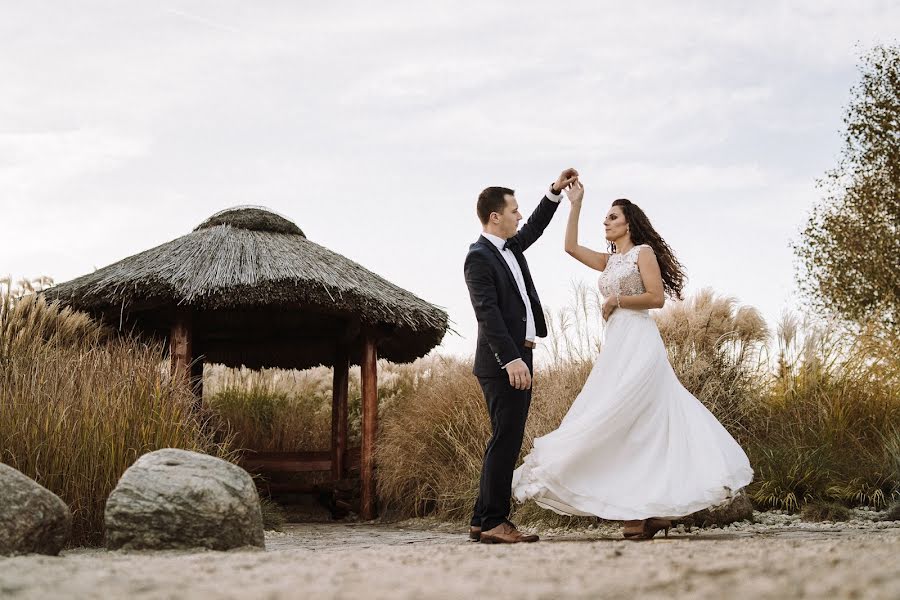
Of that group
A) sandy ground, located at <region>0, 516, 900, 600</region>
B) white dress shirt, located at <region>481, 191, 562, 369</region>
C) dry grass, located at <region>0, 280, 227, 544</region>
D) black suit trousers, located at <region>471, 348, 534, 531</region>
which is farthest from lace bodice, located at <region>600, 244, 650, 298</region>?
dry grass, located at <region>0, 280, 227, 544</region>

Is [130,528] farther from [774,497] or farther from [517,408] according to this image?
[774,497]

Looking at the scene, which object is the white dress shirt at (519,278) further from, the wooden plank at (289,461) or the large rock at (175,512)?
the wooden plank at (289,461)

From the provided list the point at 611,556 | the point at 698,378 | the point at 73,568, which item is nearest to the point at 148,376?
the point at 73,568

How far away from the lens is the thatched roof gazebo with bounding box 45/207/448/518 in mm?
8375

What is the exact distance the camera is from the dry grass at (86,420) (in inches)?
199

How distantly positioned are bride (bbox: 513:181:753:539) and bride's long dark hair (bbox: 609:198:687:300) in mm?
168

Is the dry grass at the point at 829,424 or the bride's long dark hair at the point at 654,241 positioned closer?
the bride's long dark hair at the point at 654,241

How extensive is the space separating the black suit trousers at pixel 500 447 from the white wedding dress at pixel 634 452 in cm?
17

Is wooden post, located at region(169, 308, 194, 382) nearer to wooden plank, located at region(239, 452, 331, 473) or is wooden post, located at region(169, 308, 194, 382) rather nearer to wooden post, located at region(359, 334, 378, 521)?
wooden plank, located at region(239, 452, 331, 473)

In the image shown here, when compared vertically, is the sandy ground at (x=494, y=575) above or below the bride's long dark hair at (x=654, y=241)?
below

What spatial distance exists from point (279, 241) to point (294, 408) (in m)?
2.56

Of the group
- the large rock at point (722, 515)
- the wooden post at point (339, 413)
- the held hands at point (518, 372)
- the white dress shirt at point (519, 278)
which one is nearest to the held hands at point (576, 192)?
the white dress shirt at point (519, 278)

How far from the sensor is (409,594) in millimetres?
2164

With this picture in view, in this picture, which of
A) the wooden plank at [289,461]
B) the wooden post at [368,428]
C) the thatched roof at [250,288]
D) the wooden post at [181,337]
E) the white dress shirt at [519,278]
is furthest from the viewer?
the wooden plank at [289,461]
